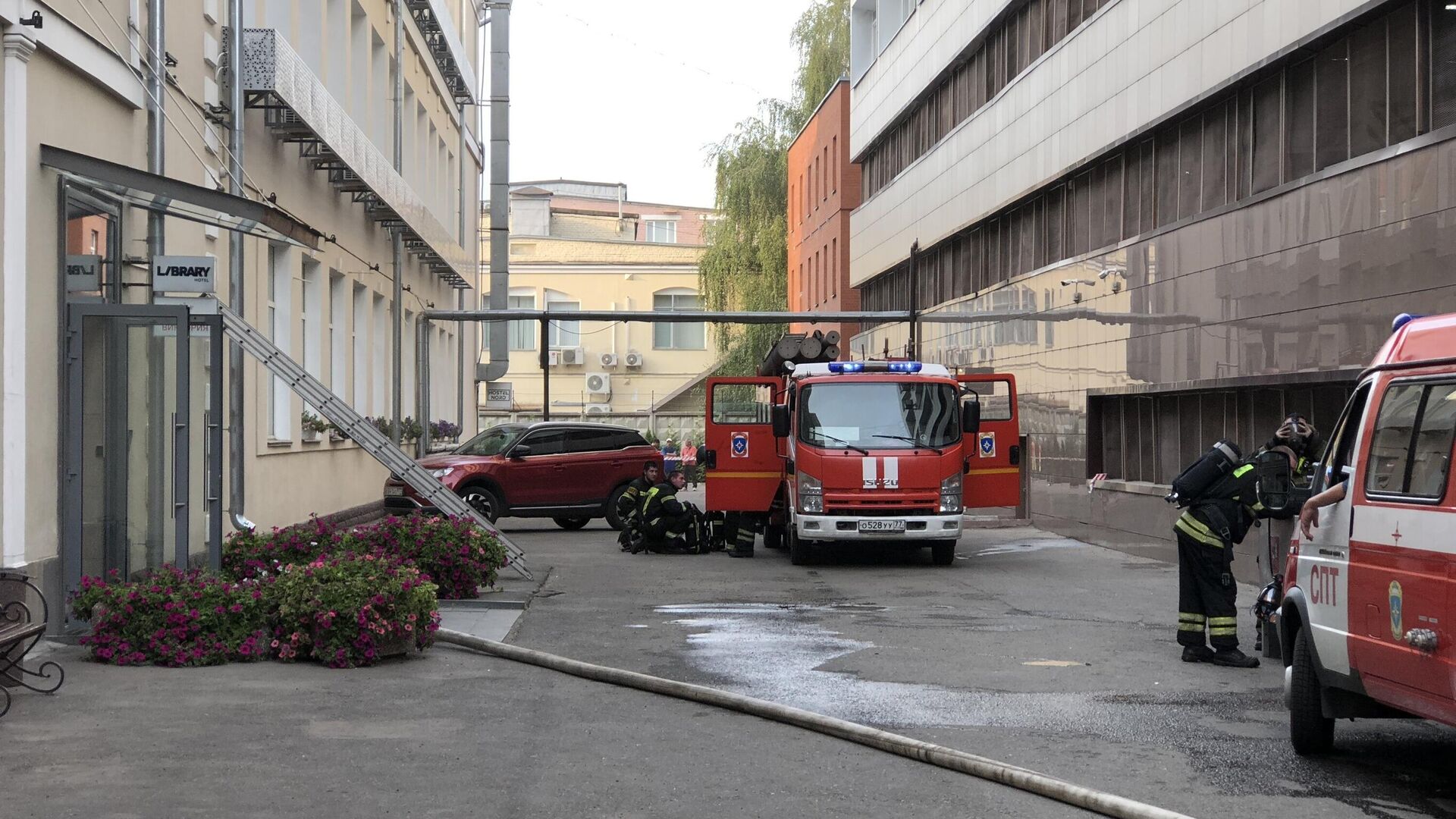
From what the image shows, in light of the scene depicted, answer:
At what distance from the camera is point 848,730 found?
313 inches

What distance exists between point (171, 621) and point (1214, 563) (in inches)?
266

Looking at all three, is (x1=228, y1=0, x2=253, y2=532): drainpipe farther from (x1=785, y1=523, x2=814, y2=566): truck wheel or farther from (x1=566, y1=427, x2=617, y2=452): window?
(x1=566, y1=427, x2=617, y2=452): window

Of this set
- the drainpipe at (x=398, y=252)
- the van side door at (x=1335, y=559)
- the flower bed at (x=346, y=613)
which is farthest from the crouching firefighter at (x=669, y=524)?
the van side door at (x=1335, y=559)

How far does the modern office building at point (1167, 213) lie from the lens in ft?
48.4

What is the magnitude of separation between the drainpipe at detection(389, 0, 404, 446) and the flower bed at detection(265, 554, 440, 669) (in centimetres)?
1726

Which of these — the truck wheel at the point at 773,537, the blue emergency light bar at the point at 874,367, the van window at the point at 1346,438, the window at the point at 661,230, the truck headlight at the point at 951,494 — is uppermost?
the window at the point at 661,230

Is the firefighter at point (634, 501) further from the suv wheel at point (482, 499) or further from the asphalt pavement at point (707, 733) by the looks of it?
the asphalt pavement at point (707, 733)

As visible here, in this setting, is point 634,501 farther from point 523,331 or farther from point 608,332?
point 523,331

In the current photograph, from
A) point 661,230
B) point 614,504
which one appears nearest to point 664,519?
point 614,504

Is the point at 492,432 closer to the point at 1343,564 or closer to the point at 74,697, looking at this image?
the point at 74,697

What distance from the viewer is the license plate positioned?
60.6ft

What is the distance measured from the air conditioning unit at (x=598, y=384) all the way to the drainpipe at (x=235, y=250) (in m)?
46.8

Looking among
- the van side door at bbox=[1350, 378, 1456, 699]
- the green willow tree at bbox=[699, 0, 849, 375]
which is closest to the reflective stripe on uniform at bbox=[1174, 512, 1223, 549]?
the van side door at bbox=[1350, 378, 1456, 699]

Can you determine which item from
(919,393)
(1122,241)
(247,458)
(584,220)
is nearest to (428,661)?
(247,458)
